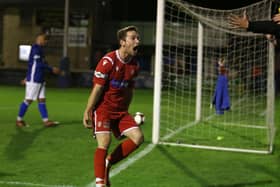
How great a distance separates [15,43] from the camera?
4097cm

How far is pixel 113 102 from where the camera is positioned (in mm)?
6727

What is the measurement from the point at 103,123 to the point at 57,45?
112 feet

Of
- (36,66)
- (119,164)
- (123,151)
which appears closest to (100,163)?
(123,151)

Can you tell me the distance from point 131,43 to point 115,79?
46cm

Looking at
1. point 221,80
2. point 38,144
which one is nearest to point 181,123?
point 221,80

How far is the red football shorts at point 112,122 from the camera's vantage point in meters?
6.69

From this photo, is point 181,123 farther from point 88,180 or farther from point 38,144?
point 88,180

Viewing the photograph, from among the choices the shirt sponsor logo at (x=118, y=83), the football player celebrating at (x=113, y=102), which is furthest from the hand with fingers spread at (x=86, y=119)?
the shirt sponsor logo at (x=118, y=83)

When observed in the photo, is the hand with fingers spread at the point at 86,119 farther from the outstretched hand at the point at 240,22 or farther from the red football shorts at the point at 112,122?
the outstretched hand at the point at 240,22

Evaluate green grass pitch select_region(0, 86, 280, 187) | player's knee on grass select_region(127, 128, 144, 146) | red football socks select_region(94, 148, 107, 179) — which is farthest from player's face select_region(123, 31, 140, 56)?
green grass pitch select_region(0, 86, 280, 187)

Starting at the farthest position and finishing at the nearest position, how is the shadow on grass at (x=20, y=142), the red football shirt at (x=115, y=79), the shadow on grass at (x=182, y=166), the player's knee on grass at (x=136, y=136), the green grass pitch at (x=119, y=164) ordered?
the shadow on grass at (x=20, y=142) < the shadow on grass at (x=182, y=166) < the green grass pitch at (x=119, y=164) < the player's knee on grass at (x=136, y=136) < the red football shirt at (x=115, y=79)

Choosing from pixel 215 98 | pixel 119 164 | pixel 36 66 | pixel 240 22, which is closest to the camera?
pixel 240 22

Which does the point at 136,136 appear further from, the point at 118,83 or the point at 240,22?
the point at 240,22

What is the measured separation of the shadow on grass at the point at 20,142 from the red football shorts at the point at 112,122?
8.47 feet
